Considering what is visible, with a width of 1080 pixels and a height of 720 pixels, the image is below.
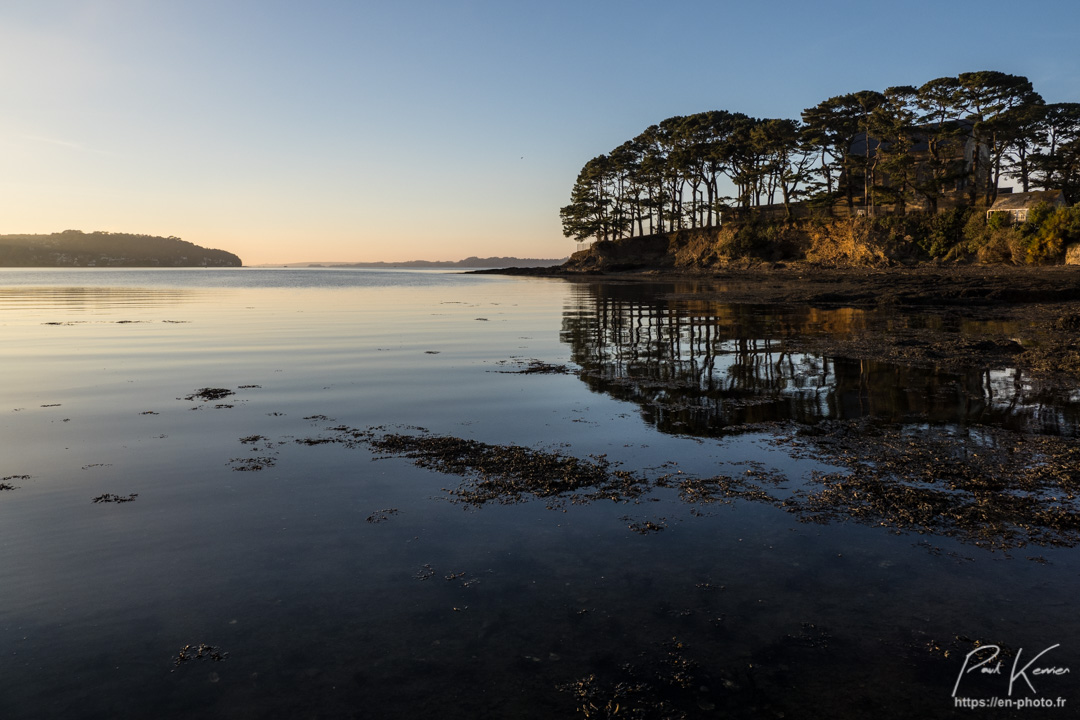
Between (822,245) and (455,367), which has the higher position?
(822,245)

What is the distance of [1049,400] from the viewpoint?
439 inches

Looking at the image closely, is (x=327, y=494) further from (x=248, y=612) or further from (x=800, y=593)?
(x=800, y=593)

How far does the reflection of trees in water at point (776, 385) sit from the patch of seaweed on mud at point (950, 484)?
1.12m

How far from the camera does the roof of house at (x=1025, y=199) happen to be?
5206cm

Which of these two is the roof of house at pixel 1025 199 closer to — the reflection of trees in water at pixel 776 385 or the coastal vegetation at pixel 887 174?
the coastal vegetation at pixel 887 174

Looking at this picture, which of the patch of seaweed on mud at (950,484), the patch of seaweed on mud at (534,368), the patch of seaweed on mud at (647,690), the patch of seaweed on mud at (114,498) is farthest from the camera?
the patch of seaweed on mud at (534,368)

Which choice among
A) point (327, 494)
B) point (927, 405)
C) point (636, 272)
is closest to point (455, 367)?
point (327, 494)

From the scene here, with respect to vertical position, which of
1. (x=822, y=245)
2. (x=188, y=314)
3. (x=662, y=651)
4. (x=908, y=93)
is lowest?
(x=662, y=651)

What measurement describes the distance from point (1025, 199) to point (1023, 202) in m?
0.89

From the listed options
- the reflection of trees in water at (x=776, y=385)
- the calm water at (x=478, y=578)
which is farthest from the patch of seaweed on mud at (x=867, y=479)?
the reflection of trees in water at (x=776, y=385)

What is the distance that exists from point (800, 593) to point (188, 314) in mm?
35339

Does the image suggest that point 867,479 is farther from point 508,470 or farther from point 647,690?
point 647,690

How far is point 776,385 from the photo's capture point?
1322 cm

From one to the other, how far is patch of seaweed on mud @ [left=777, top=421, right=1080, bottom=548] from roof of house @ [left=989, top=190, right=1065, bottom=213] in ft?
183
